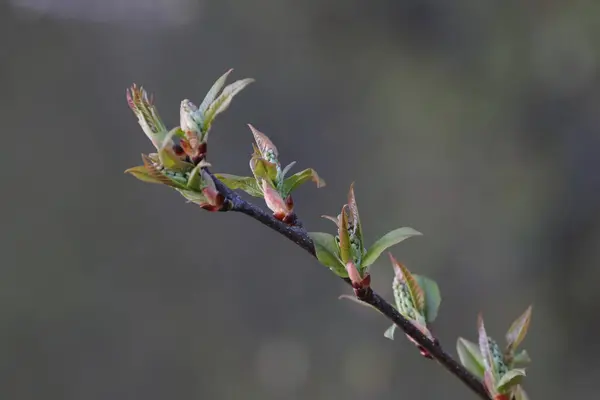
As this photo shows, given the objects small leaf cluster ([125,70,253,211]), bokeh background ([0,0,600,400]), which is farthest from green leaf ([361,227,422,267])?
bokeh background ([0,0,600,400])

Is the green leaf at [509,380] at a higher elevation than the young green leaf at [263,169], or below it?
below

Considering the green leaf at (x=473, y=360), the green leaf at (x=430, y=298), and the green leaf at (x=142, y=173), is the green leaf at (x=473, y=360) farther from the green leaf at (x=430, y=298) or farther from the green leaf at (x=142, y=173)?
the green leaf at (x=142, y=173)

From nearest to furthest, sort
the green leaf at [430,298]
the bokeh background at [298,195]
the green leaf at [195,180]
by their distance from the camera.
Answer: the green leaf at [195,180], the green leaf at [430,298], the bokeh background at [298,195]

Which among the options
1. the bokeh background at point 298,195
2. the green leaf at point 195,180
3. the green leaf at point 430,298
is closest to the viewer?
the green leaf at point 195,180

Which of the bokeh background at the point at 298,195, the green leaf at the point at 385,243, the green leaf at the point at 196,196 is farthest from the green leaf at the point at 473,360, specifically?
the bokeh background at the point at 298,195

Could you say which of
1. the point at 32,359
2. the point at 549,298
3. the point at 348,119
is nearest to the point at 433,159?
the point at 348,119

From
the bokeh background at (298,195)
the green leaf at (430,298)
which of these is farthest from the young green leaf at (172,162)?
the bokeh background at (298,195)

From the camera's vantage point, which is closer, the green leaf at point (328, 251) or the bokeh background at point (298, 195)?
the green leaf at point (328, 251)
